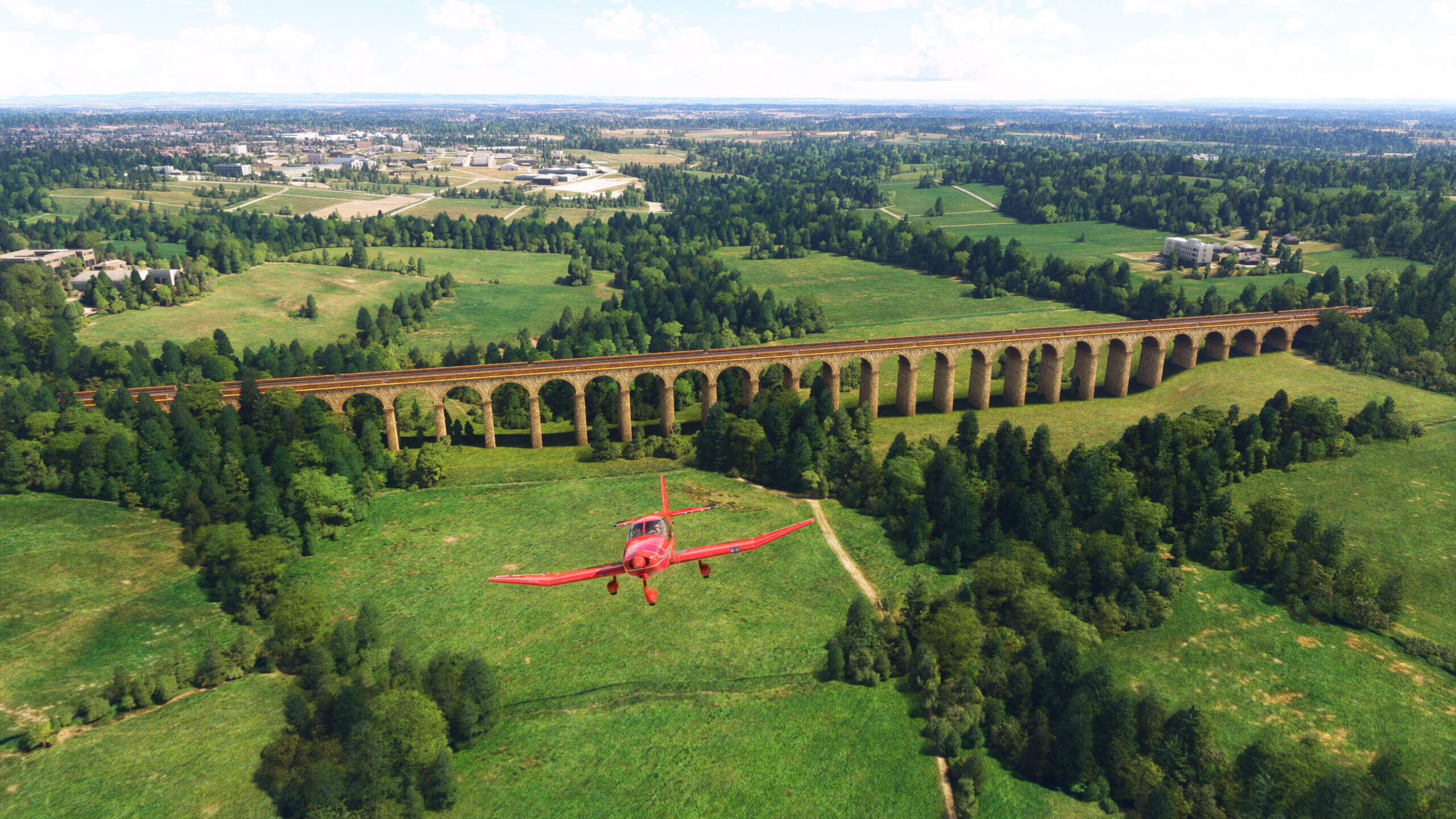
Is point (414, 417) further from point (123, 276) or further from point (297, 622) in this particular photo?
point (123, 276)

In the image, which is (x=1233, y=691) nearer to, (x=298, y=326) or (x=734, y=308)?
(x=734, y=308)

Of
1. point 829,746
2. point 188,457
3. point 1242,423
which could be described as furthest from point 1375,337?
point 188,457

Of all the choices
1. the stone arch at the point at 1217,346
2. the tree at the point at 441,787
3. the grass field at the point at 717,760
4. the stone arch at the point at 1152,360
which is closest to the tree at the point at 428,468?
the grass field at the point at 717,760

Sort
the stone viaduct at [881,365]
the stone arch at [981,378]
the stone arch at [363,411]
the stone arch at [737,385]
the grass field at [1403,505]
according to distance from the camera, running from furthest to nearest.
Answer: the stone arch at [981,378] < the stone arch at [737,385] < the stone viaduct at [881,365] < the stone arch at [363,411] < the grass field at [1403,505]

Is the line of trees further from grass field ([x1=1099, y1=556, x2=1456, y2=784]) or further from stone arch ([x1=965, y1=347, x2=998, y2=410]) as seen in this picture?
stone arch ([x1=965, y1=347, x2=998, y2=410])

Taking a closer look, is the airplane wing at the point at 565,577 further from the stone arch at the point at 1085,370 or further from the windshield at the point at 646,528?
the stone arch at the point at 1085,370
